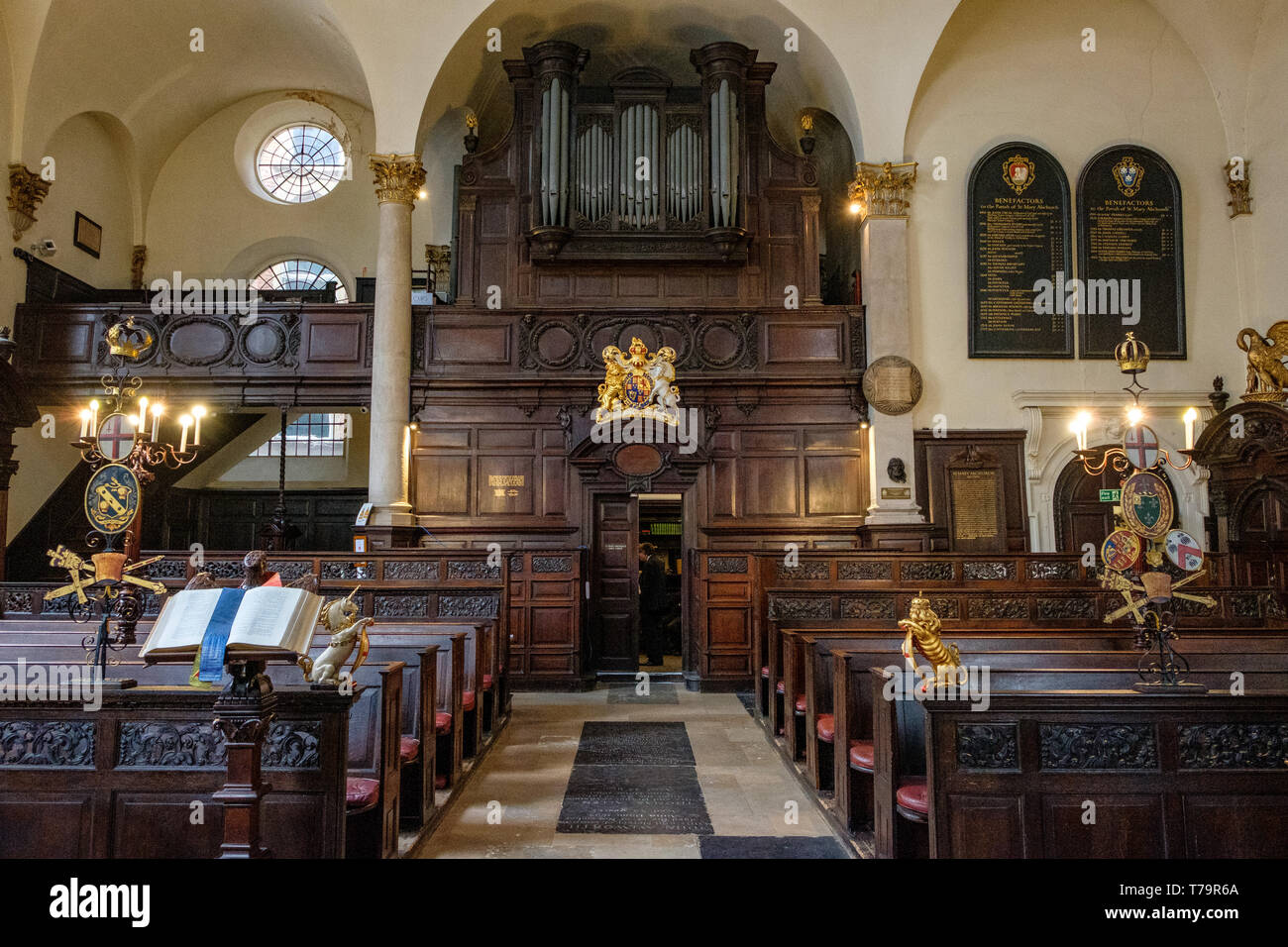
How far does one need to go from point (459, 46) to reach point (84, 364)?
6.27 meters

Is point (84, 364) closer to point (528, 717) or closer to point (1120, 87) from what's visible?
point (528, 717)

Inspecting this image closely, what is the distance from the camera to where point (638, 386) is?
10.7 metres

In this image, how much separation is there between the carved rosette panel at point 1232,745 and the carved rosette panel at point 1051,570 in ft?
19.6

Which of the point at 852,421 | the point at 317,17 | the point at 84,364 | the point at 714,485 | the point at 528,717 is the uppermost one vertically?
the point at 317,17

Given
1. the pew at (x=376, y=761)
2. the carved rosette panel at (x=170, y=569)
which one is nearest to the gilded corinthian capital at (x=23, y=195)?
the carved rosette panel at (x=170, y=569)

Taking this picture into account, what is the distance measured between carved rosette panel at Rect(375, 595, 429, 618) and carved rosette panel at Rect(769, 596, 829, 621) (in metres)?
3.33

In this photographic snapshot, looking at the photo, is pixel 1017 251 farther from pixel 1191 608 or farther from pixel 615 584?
pixel 615 584

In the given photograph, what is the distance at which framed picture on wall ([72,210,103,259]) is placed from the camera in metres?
11.8

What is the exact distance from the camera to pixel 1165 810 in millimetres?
3301

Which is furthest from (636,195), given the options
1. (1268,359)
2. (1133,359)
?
(1268,359)

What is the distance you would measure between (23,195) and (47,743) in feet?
32.8

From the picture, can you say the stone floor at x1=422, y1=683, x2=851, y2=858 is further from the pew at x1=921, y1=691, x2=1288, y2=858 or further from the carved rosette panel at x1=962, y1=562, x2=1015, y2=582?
the carved rosette panel at x1=962, y1=562, x2=1015, y2=582

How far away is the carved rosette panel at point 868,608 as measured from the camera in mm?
8078
